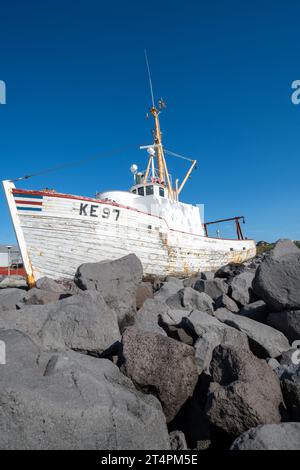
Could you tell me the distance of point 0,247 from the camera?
124 feet

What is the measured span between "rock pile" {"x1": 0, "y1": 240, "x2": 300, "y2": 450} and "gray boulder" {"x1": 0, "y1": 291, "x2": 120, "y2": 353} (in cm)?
2

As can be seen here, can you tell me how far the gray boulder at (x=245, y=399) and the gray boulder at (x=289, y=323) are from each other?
2696 mm

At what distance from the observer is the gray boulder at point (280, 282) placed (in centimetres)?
586

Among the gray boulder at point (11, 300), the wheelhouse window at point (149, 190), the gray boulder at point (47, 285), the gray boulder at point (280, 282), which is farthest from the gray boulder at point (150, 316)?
the wheelhouse window at point (149, 190)

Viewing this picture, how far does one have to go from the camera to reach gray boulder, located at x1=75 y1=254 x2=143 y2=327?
8055 mm

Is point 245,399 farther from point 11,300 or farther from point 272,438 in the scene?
point 11,300

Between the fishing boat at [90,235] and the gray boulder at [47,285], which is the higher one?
the fishing boat at [90,235]

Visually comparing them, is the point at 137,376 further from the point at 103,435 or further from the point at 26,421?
the point at 26,421

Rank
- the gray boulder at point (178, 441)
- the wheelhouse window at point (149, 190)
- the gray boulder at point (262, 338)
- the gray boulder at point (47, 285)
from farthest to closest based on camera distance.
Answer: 1. the wheelhouse window at point (149, 190)
2. the gray boulder at point (47, 285)
3. the gray boulder at point (262, 338)
4. the gray boulder at point (178, 441)

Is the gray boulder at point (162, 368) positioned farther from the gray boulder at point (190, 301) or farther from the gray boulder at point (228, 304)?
the gray boulder at point (228, 304)

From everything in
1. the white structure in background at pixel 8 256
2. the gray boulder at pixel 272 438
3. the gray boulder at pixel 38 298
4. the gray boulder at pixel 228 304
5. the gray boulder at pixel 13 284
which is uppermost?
the white structure in background at pixel 8 256

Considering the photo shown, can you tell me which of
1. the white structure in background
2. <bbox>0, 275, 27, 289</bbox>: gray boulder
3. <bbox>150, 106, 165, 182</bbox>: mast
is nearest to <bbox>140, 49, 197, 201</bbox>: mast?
<bbox>150, 106, 165, 182</bbox>: mast

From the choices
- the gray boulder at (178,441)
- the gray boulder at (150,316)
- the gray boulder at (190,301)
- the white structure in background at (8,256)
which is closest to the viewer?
the gray boulder at (178,441)
